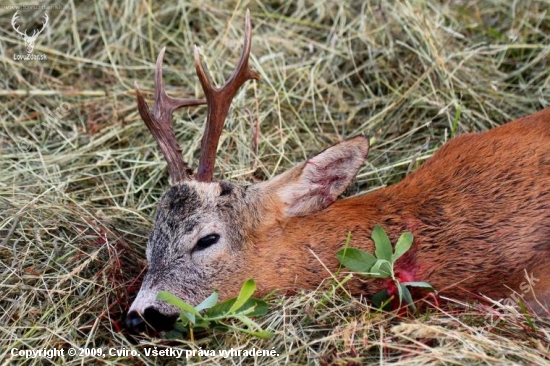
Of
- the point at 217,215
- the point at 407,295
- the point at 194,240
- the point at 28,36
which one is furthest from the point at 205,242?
the point at 28,36

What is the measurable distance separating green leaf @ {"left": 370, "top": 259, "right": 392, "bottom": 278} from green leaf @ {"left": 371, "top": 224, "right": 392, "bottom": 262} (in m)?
0.05

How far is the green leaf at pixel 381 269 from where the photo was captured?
177 inches

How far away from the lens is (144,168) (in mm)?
6305

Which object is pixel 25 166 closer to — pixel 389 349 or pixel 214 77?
pixel 214 77

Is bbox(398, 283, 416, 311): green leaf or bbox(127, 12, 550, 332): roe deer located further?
bbox(127, 12, 550, 332): roe deer

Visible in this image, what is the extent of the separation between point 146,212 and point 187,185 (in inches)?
44.9

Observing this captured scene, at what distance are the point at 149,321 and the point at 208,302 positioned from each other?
1.01ft

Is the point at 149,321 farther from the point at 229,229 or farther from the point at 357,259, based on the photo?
the point at 357,259

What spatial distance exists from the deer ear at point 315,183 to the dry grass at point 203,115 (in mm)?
547

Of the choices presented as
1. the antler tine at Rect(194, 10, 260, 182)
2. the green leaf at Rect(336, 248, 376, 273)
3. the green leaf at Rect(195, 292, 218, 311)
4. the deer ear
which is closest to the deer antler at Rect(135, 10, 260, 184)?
the antler tine at Rect(194, 10, 260, 182)

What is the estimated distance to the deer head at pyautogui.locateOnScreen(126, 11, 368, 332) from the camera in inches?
181

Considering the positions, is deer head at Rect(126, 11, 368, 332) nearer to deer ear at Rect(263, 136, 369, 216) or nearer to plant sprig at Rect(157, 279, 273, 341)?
deer ear at Rect(263, 136, 369, 216)

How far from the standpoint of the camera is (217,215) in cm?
477

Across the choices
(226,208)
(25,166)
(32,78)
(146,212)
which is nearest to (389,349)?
(226,208)
